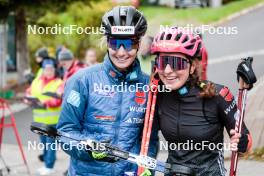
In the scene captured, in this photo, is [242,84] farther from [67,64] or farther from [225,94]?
[67,64]

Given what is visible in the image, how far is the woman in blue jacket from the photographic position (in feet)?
13.0

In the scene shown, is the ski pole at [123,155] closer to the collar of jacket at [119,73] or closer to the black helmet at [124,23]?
the collar of jacket at [119,73]

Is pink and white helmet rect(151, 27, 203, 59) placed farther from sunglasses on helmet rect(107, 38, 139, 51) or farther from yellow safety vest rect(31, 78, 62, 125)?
yellow safety vest rect(31, 78, 62, 125)

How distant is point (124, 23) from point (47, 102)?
6179 millimetres

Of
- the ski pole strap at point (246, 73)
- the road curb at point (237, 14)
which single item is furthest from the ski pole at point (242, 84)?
the road curb at point (237, 14)

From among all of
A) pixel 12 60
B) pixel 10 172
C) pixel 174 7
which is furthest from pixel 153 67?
pixel 174 7

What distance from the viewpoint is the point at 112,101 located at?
13.0 feet

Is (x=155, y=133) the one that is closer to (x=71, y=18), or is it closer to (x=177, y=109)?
(x=177, y=109)

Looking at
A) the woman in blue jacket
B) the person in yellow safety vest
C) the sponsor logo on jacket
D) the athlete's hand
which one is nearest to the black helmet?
the woman in blue jacket

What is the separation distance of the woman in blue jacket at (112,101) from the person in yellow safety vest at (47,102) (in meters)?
5.92

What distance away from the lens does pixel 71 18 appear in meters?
25.0

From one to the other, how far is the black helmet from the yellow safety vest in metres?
6.05

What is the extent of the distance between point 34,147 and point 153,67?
26.7ft

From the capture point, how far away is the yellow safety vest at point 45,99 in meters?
9.98
